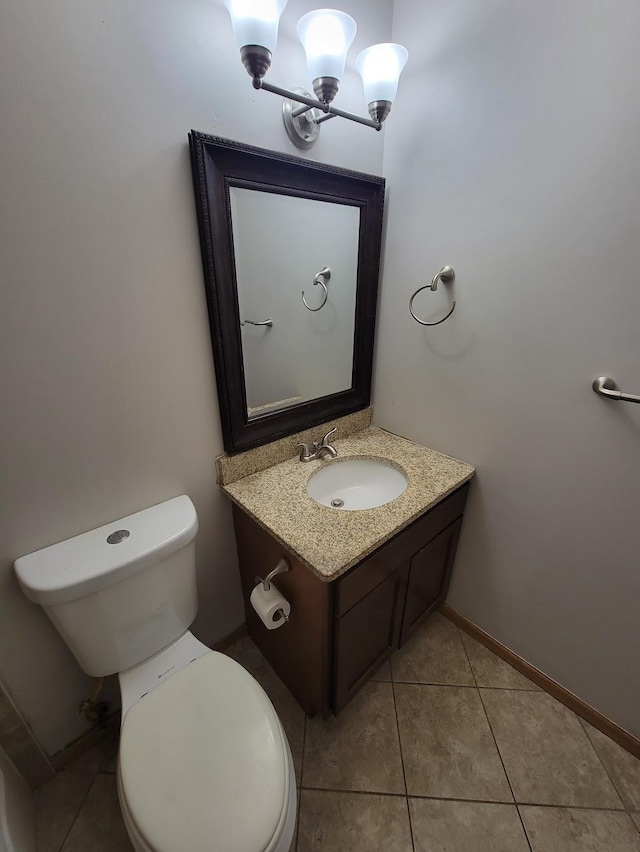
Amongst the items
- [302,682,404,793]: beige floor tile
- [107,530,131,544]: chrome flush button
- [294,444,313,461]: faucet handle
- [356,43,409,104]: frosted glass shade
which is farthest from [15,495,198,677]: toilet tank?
[356,43,409,104]: frosted glass shade

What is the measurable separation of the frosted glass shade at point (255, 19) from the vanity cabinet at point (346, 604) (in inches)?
44.8

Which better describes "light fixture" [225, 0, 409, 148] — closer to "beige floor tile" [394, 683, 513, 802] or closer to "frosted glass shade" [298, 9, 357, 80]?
"frosted glass shade" [298, 9, 357, 80]

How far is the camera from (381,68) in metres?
0.89

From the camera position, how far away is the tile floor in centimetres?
97

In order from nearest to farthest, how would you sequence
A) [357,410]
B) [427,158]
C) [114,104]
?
[114,104] < [427,158] < [357,410]

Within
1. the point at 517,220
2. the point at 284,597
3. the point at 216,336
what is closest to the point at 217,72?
the point at 216,336

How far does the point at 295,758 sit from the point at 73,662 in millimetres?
773

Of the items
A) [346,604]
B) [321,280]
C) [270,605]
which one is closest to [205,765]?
[270,605]

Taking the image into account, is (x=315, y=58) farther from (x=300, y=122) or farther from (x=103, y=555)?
(x=103, y=555)

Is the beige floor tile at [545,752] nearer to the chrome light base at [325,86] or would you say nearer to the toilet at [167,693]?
the toilet at [167,693]

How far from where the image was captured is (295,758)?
1136 millimetres

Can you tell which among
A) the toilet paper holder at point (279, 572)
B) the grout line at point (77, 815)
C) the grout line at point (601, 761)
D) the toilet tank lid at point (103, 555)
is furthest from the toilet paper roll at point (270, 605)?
the grout line at point (601, 761)

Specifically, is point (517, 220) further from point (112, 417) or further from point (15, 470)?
point (15, 470)

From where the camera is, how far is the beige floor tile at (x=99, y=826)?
0.96 m
